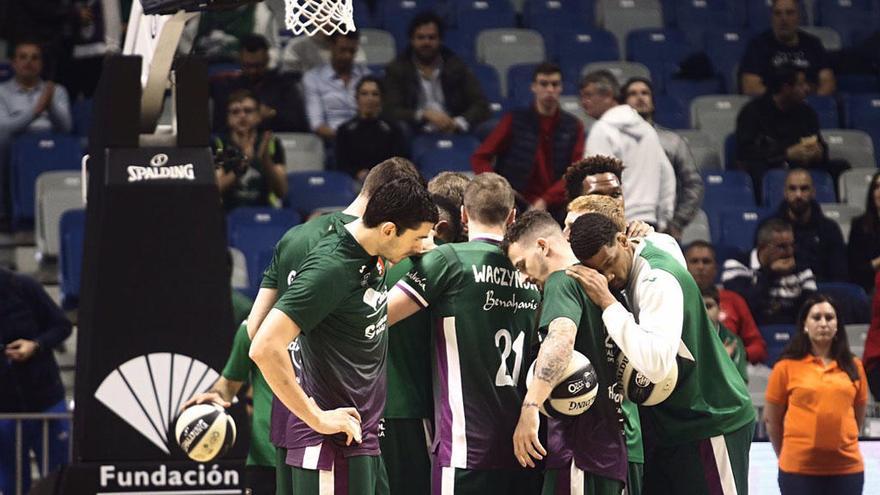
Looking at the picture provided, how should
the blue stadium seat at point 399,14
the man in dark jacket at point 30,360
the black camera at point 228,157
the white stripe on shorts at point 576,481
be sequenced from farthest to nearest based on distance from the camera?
the blue stadium seat at point 399,14
the man in dark jacket at point 30,360
the black camera at point 228,157
the white stripe on shorts at point 576,481

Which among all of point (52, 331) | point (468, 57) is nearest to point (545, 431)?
point (52, 331)

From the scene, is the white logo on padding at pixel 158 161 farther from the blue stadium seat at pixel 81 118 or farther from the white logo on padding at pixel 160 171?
the blue stadium seat at pixel 81 118

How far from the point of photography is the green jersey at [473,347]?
6.98m

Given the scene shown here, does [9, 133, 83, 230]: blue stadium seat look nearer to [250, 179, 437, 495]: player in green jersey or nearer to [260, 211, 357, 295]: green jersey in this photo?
[260, 211, 357, 295]: green jersey

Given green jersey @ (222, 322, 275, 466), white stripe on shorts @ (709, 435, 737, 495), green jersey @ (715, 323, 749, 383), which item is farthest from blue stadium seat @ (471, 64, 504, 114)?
white stripe on shorts @ (709, 435, 737, 495)

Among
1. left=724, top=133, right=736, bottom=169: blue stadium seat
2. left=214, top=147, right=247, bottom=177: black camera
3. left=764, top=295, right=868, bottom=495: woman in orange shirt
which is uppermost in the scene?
left=214, top=147, right=247, bottom=177: black camera

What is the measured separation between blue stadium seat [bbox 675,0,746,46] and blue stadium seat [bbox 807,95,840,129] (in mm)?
1674

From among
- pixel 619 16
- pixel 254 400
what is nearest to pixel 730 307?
pixel 254 400

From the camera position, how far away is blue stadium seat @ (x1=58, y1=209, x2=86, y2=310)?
1211cm

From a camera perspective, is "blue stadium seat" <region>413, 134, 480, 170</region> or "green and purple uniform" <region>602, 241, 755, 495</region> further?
"blue stadium seat" <region>413, 134, 480, 170</region>

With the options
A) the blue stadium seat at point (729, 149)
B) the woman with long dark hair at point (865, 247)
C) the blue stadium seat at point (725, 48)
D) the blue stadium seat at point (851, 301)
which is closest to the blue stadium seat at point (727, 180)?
the blue stadium seat at point (729, 149)

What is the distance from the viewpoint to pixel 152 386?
9211mm

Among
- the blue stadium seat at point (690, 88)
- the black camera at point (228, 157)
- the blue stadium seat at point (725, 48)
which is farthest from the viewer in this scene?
the blue stadium seat at point (725, 48)

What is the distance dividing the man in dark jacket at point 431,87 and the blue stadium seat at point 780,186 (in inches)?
102
